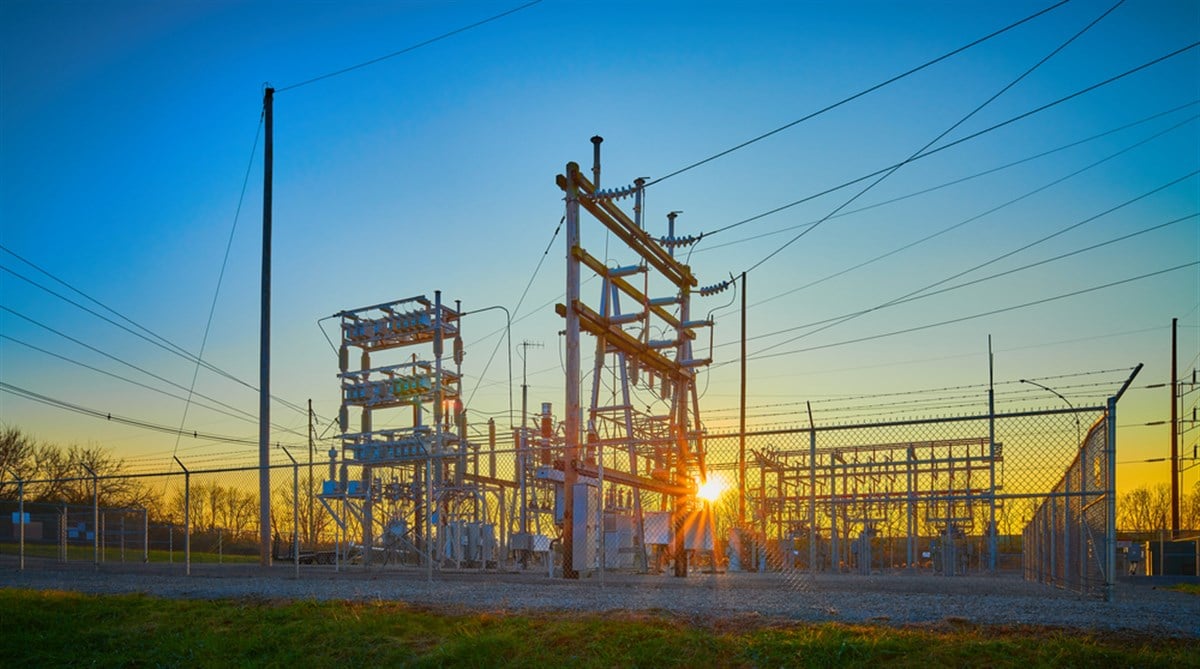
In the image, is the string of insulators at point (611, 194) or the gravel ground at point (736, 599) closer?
the gravel ground at point (736, 599)

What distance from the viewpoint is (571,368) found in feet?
66.5

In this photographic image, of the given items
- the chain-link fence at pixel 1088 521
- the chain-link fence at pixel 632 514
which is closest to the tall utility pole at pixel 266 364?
the chain-link fence at pixel 632 514

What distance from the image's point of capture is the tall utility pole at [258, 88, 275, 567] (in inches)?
976

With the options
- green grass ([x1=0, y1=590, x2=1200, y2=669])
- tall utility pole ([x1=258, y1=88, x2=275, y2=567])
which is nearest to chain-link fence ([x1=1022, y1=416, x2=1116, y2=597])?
green grass ([x1=0, y1=590, x2=1200, y2=669])

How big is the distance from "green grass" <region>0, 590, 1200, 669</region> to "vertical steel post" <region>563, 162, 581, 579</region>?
650 cm

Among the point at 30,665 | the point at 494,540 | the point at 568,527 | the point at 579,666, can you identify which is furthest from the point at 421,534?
the point at 579,666

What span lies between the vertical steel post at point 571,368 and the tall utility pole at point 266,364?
7.82 m

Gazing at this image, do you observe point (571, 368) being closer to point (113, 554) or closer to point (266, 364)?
point (266, 364)

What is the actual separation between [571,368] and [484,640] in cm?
1119

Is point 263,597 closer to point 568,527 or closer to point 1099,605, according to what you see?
point 568,527

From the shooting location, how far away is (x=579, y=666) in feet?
28.1

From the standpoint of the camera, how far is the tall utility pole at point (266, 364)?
24781mm

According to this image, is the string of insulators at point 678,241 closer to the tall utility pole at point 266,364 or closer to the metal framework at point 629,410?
the metal framework at point 629,410

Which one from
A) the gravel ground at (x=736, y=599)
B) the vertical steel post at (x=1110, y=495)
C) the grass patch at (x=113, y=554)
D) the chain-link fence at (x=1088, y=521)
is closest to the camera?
the gravel ground at (x=736, y=599)
